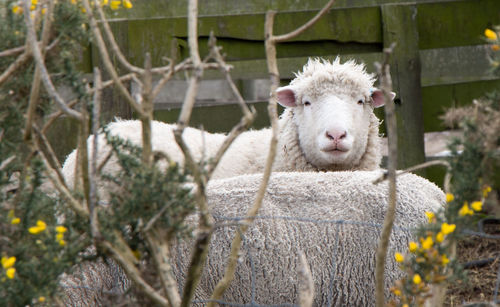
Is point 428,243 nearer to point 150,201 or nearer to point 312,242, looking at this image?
point 150,201

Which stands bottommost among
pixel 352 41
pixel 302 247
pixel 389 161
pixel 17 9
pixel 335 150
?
pixel 302 247

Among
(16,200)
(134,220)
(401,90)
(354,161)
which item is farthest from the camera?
(401,90)

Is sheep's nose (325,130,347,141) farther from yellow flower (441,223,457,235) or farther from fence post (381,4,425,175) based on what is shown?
yellow flower (441,223,457,235)

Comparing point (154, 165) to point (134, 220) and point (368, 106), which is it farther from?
point (368, 106)

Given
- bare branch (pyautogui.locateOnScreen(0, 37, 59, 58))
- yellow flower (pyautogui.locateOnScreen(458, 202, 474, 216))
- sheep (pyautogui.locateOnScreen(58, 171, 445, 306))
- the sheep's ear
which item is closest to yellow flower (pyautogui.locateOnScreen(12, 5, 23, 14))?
bare branch (pyautogui.locateOnScreen(0, 37, 59, 58))

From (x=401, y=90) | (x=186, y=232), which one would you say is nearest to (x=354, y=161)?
(x=401, y=90)

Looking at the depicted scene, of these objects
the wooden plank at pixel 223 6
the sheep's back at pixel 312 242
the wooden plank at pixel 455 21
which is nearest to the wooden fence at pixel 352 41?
the wooden plank at pixel 455 21

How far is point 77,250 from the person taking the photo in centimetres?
180

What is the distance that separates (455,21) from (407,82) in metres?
0.60

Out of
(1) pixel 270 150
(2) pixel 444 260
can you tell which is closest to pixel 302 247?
(1) pixel 270 150

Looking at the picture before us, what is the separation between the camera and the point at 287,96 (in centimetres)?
454

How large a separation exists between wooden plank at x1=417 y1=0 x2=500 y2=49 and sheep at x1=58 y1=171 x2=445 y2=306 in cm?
249

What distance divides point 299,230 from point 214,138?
5.82 ft

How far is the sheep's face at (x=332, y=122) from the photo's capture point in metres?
4.10
